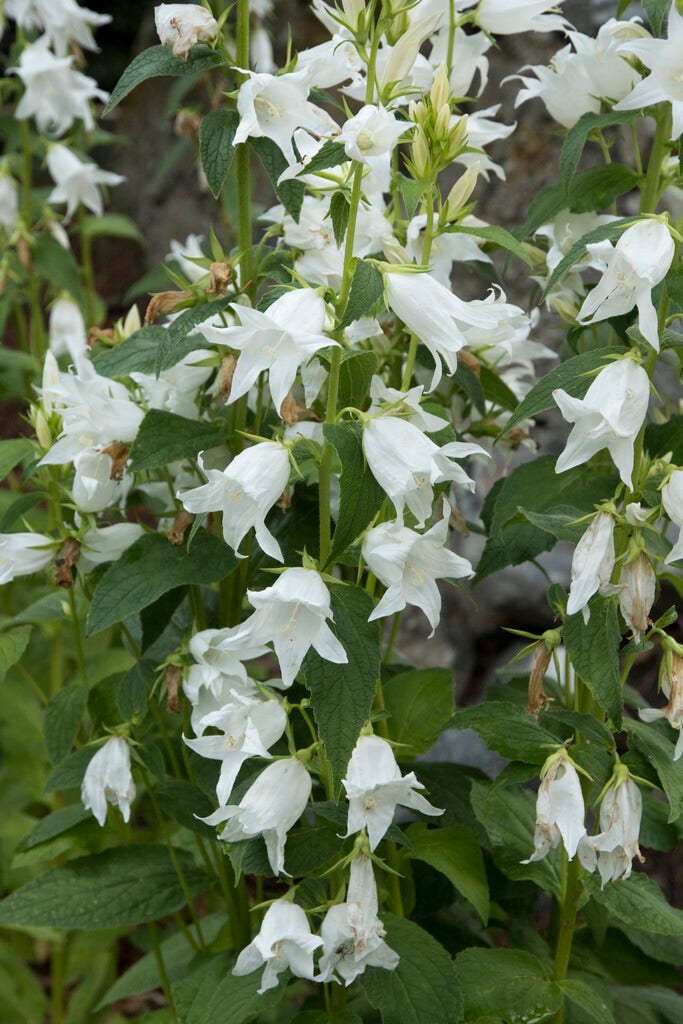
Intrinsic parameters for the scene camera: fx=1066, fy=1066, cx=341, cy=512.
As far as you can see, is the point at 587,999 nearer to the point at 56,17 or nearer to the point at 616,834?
the point at 616,834

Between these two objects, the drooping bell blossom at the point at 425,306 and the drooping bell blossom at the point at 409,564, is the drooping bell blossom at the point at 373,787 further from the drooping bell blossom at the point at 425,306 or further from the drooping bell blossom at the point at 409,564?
the drooping bell blossom at the point at 425,306

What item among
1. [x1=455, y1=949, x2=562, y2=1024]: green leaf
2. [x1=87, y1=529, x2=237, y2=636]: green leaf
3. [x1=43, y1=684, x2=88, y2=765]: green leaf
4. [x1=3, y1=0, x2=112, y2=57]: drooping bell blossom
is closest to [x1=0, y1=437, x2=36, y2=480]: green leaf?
[x1=87, y1=529, x2=237, y2=636]: green leaf

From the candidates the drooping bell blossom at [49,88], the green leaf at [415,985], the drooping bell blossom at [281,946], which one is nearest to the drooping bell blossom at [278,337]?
the drooping bell blossom at [281,946]

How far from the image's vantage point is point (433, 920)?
6.30 ft

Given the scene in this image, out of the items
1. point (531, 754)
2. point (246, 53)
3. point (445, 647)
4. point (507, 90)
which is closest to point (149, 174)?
point (507, 90)

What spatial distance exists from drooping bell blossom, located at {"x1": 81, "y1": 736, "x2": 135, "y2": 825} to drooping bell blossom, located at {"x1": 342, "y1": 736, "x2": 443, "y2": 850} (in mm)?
412

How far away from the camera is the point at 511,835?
1611 millimetres

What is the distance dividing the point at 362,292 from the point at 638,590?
1.56 ft

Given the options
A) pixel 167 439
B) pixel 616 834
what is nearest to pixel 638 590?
pixel 616 834

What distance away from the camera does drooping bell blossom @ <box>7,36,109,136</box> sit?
8.12 ft

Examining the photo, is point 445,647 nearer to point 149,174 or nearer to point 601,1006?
point 601,1006

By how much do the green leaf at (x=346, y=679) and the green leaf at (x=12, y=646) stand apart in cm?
58

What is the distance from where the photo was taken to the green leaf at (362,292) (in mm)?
1173

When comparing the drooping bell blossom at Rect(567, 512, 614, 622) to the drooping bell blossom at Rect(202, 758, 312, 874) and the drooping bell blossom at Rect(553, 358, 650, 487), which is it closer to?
the drooping bell blossom at Rect(553, 358, 650, 487)
